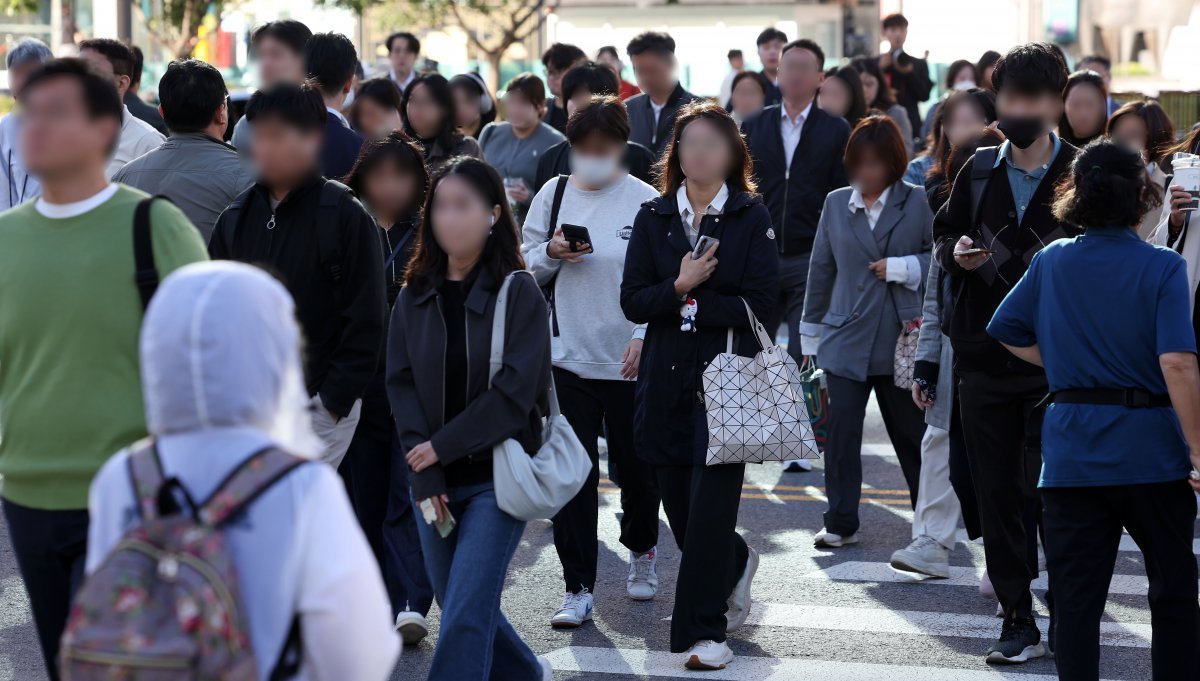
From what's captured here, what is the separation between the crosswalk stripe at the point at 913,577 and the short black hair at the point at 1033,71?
7.52 feet

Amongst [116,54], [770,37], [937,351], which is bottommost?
[937,351]

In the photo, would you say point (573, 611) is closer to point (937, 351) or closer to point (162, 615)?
point (937, 351)

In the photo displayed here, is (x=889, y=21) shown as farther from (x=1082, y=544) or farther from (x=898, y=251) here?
(x=1082, y=544)

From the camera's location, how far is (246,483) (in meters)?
2.28

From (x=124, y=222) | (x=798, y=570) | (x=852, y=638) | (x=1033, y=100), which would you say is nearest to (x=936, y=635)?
(x=852, y=638)

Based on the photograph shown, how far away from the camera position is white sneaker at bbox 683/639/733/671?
532 cm

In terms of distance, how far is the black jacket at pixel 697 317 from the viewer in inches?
210

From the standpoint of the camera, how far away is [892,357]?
720 cm

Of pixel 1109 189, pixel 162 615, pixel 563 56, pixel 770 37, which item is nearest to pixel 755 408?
pixel 1109 189

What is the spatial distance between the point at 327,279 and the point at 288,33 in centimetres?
240

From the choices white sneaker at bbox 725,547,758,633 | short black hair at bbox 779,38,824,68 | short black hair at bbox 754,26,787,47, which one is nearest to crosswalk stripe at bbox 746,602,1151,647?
white sneaker at bbox 725,547,758,633

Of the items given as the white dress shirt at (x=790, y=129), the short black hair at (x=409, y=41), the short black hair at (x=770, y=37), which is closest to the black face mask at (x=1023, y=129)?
the white dress shirt at (x=790, y=129)

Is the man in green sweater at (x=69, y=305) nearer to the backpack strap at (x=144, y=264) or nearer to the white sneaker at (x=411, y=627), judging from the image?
the backpack strap at (x=144, y=264)

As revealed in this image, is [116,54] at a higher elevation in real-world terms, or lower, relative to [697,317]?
higher
